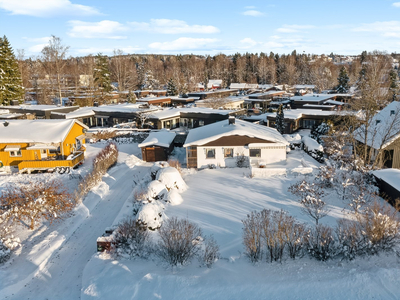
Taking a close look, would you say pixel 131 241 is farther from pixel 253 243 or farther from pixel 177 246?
pixel 253 243

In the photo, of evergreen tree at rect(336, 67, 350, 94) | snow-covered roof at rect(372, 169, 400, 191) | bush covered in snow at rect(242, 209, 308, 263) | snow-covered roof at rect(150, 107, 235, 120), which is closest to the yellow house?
snow-covered roof at rect(150, 107, 235, 120)

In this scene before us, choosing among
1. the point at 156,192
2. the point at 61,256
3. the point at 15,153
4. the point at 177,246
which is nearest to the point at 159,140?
the point at 156,192

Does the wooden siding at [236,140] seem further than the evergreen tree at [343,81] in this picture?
No

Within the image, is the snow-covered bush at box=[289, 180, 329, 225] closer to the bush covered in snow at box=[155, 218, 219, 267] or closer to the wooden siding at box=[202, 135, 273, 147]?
the bush covered in snow at box=[155, 218, 219, 267]

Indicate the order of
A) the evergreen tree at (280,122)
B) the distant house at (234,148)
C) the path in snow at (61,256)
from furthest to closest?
the evergreen tree at (280,122) < the distant house at (234,148) < the path in snow at (61,256)

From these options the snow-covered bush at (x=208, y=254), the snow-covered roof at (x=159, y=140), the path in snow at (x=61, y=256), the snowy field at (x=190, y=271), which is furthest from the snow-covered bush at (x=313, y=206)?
the snow-covered roof at (x=159, y=140)

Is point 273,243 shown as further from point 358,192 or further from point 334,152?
point 334,152

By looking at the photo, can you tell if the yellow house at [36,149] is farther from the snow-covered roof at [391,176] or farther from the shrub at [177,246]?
the snow-covered roof at [391,176]
